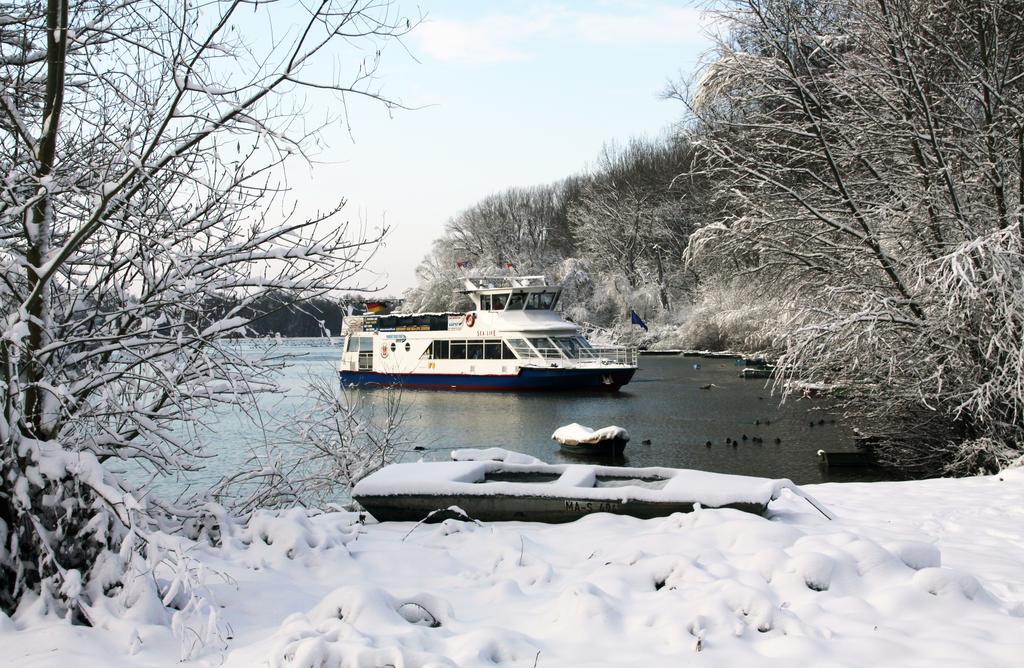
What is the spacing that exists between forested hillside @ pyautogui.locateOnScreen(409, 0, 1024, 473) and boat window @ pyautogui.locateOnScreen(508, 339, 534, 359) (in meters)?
17.6

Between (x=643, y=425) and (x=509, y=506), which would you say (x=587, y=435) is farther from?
(x=509, y=506)

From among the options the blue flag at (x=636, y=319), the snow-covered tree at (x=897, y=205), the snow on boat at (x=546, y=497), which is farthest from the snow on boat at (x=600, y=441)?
the blue flag at (x=636, y=319)

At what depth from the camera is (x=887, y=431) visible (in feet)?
39.9

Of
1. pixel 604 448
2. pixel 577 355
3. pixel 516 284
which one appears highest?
pixel 516 284

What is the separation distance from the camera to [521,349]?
102 feet

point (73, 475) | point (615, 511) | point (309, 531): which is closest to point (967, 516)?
point (615, 511)

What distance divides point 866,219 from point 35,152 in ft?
31.2

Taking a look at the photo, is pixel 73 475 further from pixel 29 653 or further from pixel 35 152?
pixel 35 152

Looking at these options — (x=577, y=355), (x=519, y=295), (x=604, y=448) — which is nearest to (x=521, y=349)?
(x=577, y=355)

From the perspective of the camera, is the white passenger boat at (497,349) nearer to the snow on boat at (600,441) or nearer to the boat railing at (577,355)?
the boat railing at (577,355)

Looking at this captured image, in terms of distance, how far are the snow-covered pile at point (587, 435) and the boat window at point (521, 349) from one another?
43.1ft

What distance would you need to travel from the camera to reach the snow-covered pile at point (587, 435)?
54.7 feet

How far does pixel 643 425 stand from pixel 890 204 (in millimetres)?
11077

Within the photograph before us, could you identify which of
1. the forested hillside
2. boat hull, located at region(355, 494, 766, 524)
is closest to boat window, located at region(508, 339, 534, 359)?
the forested hillside
